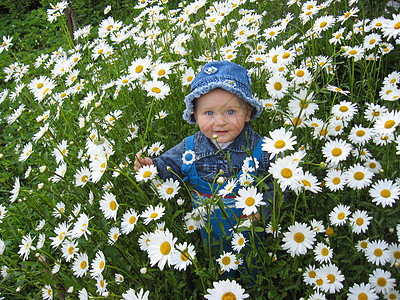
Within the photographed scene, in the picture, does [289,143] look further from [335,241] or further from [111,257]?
[111,257]

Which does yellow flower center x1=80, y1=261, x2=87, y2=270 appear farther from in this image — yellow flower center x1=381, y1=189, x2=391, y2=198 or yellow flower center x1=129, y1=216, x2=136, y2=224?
yellow flower center x1=381, y1=189, x2=391, y2=198

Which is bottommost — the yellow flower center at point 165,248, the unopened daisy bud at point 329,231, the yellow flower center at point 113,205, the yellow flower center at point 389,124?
the yellow flower center at point 165,248

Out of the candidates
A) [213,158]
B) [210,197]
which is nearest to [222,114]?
[213,158]

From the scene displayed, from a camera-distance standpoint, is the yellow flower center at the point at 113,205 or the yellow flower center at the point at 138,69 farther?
the yellow flower center at the point at 138,69

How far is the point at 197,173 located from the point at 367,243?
881 millimetres

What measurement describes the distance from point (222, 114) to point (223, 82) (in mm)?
160

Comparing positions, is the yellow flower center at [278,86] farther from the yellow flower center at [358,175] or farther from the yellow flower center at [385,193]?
the yellow flower center at [385,193]

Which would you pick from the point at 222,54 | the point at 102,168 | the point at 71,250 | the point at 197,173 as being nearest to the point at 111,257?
the point at 71,250

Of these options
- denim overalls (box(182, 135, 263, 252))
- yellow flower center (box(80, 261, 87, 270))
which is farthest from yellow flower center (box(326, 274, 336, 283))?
yellow flower center (box(80, 261, 87, 270))

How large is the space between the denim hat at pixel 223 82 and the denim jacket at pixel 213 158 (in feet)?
0.51

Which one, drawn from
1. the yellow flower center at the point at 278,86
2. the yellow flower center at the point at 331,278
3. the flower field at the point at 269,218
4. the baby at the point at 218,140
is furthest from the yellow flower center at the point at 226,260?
the yellow flower center at the point at 278,86

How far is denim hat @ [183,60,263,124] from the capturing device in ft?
5.86

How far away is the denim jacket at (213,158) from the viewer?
1930 mm

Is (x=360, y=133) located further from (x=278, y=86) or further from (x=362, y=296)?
(x=362, y=296)
